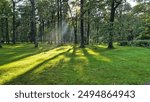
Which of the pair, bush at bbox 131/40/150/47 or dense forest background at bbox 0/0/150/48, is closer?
dense forest background at bbox 0/0/150/48

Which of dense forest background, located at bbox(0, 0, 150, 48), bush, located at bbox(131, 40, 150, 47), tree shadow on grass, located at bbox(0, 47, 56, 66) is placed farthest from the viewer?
bush, located at bbox(131, 40, 150, 47)

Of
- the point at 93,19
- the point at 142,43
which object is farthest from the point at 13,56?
the point at 142,43

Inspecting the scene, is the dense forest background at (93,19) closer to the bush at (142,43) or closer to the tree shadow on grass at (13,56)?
the bush at (142,43)

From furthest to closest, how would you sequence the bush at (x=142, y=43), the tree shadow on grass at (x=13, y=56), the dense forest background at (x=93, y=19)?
1. the bush at (x=142, y=43)
2. the dense forest background at (x=93, y=19)
3. the tree shadow on grass at (x=13, y=56)

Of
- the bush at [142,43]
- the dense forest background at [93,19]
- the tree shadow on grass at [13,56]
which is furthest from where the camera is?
the bush at [142,43]

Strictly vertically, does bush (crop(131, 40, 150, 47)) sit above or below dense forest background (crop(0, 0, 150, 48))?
below

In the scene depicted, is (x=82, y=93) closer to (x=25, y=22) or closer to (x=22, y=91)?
(x=22, y=91)

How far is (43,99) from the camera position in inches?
324

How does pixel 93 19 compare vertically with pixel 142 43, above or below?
above

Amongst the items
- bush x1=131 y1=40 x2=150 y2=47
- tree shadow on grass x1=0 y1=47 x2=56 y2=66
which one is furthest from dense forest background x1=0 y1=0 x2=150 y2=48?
tree shadow on grass x1=0 y1=47 x2=56 y2=66

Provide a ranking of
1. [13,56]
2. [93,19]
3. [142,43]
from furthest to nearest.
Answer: [142,43], [93,19], [13,56]

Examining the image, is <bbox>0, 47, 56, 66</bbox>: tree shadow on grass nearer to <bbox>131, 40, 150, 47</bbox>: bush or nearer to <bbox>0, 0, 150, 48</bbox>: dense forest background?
<bbox>0, 0, 150, 48</bbox>: dense forest background

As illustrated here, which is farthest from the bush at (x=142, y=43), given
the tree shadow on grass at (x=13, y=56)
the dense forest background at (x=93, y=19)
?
the tree shadow on grass at (x=13, y=56)

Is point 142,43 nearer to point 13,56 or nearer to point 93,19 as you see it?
point 93,19
